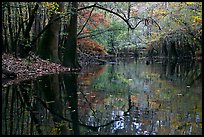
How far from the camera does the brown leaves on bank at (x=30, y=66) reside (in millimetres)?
13464

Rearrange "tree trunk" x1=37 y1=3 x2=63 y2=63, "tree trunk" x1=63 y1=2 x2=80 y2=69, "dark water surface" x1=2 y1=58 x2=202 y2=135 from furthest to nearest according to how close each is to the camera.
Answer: "tree trunk" x1=63 y1=2 x2=80 y2=69 → "tree trunk" x1=37 y1=3 x2=63 y2=63 → "dark water surface" x1=2 y1=58 x2=202 y2=135

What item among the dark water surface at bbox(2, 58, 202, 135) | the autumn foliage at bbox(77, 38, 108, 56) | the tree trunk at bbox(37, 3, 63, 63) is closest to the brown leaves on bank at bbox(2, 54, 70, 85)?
the tree trunk at bbox(37, 3, 63, 63)

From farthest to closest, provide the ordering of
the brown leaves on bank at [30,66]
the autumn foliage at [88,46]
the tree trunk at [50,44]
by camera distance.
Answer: the autumn foliage at [88,46] < the tree trunk at [50,44] < the brown leaves on bank at [30,66]

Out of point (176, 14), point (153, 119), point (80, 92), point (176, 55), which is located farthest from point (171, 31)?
point (153, 119)

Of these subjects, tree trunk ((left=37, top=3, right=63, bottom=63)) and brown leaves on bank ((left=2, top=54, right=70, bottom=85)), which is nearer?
brown leaves on bank ((left=2, top=54, right=70, bottom=85))

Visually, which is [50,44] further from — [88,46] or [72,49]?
[88,46]

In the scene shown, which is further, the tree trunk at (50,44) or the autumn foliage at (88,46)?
the autumn foliage at (88,46)

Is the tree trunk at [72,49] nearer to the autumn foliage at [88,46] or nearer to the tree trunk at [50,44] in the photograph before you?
the tree trunk at [50,44]

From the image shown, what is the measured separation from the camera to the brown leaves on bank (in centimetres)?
1346

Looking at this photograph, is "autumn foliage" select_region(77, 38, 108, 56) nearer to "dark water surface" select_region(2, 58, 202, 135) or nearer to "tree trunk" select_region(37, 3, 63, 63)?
"tree trunk" select_region(37, 3, 63, 63)

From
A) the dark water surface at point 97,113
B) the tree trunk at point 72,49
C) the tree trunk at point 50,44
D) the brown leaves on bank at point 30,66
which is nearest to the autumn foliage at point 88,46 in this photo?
the tree trunk at point 72,49

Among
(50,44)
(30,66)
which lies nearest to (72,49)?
(50,44)

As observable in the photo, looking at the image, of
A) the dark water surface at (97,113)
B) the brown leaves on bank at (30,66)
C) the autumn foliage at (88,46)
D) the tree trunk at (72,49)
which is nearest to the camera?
the dark water surface at (97,113)

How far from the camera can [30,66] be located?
15.4 m
